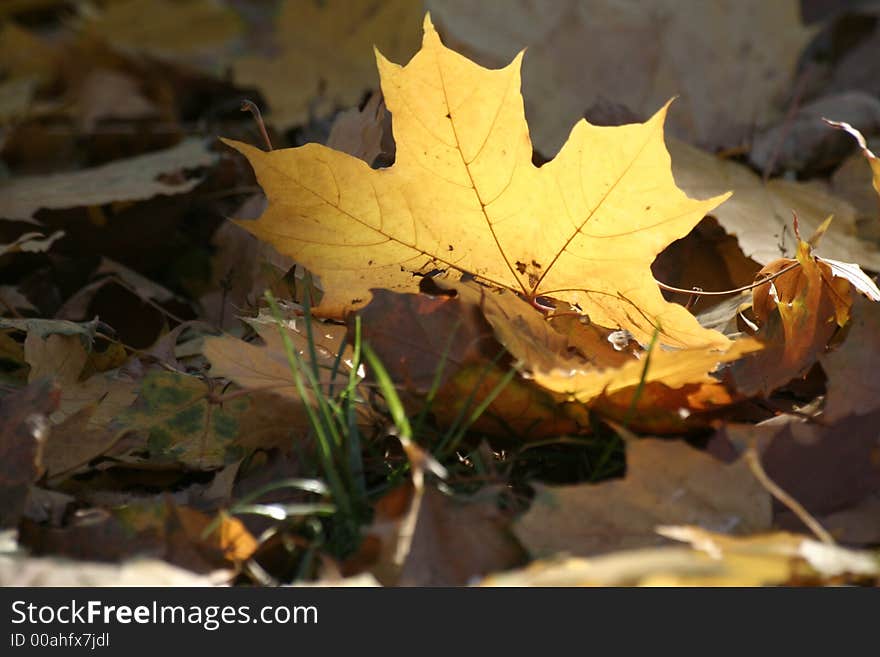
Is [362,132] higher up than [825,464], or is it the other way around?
[362,132]

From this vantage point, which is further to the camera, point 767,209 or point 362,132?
point 767,209

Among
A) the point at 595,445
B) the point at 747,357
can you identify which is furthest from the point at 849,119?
the point at 595,445

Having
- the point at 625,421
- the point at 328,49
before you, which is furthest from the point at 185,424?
the point at 328,49

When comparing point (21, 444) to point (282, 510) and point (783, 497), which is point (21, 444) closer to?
point (282, 510)

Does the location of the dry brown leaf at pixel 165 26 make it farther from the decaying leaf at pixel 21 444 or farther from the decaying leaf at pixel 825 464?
the decaying leaf at pixel 825 464

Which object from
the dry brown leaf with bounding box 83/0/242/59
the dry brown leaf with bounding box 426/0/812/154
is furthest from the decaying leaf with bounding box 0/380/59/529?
the dry brown leaf with bounding box 83/0/242/59

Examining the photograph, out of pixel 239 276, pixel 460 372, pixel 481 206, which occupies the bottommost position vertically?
pixel 239 276
